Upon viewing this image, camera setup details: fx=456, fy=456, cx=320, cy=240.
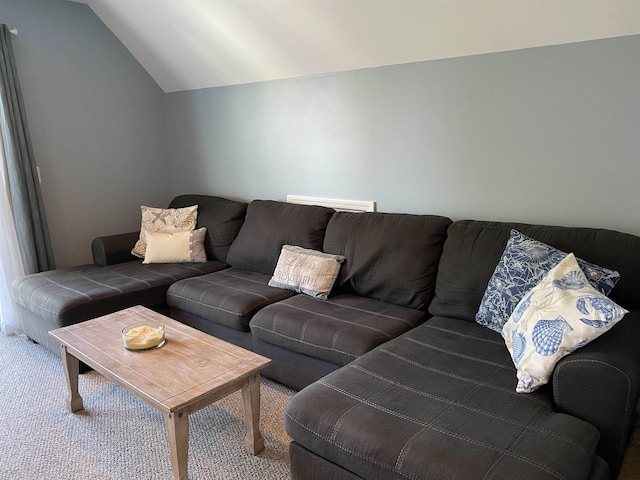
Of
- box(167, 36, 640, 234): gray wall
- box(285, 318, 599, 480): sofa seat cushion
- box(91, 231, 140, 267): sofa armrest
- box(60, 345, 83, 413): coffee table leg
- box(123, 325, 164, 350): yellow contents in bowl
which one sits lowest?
box(60, 345, 83, 413): coffee table leg

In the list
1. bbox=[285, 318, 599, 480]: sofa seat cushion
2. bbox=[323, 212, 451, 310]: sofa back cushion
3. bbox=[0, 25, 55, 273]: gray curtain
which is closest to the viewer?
bbox=[285, 318, 599, 480]: sofa seat cushion

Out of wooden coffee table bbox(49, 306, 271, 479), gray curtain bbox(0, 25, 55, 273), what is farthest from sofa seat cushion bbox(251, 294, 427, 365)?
gray curtain bbox(0, 25, 55, 273)

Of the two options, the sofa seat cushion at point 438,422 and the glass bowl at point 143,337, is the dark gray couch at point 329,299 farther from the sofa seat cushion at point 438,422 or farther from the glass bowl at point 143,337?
the glass bowl at point 143,337

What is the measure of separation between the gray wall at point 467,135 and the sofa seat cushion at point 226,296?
84cm

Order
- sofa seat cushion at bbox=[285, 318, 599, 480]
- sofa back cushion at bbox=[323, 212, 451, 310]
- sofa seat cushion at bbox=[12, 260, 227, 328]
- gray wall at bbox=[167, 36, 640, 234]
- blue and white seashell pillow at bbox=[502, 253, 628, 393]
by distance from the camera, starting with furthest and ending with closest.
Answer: sofa seat cushion at bbox=[12, 260, 227, 328], sofa back cushion at bbox=[323, 212, 451, 310], gray wall at bbox=[167, 36, 640, 234], blue and white seashell pillow at bbox=[502, 253, 628, 393], sofa seat cushion at bbox=[285, 318, 599, 480]

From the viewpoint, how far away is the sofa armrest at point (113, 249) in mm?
3453

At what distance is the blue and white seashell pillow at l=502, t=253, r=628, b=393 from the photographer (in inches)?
60.1

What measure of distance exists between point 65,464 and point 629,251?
→ 2.58m

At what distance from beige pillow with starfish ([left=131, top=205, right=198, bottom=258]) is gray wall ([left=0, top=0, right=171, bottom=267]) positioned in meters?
0.57

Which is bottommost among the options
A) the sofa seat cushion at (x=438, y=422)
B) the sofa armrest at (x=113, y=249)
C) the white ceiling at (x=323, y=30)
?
the sofa seat cushion at (x=438, y=422)

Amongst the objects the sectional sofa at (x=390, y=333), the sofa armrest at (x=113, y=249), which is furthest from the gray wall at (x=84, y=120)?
the sectional sofa at (x=390, y=333)

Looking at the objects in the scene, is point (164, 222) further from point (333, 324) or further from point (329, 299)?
point (333, 324)

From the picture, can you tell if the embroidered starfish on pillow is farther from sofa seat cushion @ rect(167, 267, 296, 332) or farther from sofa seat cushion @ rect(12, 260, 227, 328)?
sofa seat cushion @ rect(167, 267, 296, 332)

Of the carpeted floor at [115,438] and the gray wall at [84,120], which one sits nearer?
the carpeted floor at [115,438]
